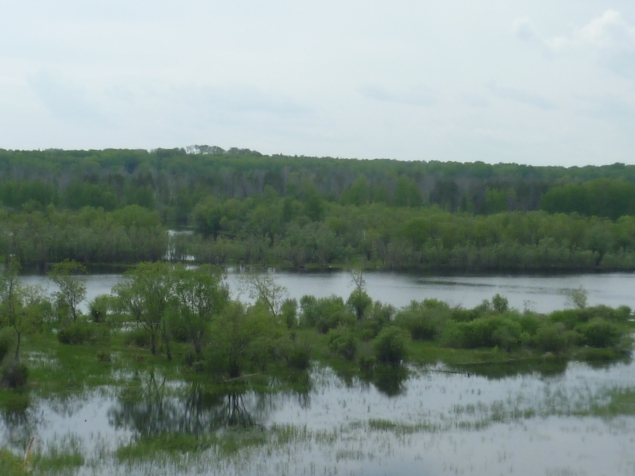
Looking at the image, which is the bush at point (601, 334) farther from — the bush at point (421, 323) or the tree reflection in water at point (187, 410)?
the tree reflection in water at point (187, 410)

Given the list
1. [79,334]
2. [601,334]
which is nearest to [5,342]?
[79,334]

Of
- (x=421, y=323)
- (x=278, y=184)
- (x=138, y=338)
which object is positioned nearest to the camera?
(x=138, y=338)

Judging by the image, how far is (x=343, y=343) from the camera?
2891 cm

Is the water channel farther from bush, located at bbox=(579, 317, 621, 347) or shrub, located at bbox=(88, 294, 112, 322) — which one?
shrub, located at bbox=(88, 294, 112, 322)

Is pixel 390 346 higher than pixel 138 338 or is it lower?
higher

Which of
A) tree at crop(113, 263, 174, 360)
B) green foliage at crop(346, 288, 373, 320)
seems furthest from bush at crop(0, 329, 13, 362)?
green foliage at crop(346, 288, 373, 320)

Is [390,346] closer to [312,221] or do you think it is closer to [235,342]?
[235,342]

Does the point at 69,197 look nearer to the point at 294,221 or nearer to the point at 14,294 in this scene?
the point at 294,221

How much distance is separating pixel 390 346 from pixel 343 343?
1.81m

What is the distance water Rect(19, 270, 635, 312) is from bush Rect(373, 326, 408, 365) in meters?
13.3

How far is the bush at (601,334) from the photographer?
31875mm

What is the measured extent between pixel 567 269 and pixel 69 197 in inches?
2151

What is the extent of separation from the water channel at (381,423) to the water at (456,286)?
608 inches

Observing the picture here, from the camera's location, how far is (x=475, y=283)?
54.9m
